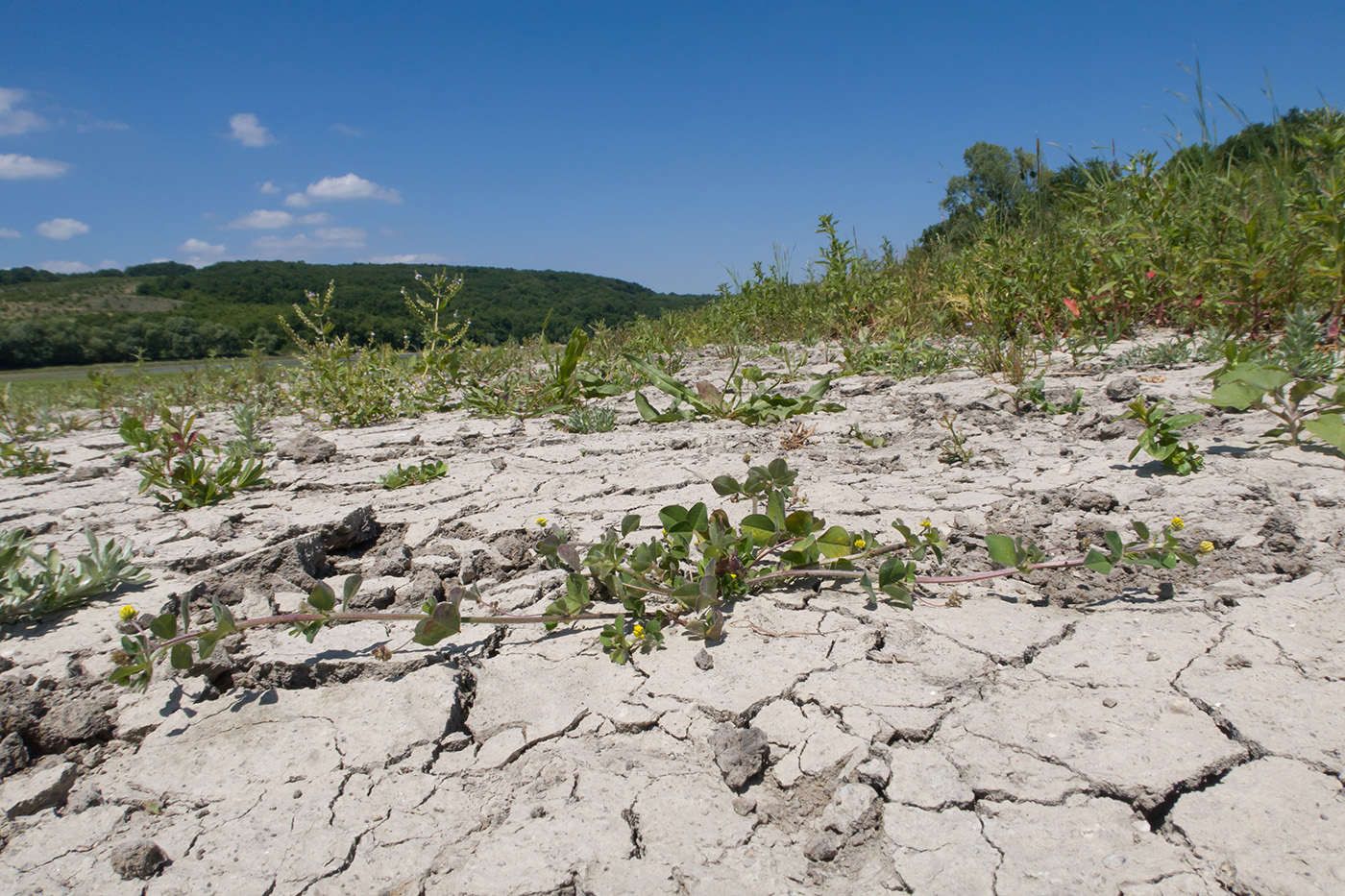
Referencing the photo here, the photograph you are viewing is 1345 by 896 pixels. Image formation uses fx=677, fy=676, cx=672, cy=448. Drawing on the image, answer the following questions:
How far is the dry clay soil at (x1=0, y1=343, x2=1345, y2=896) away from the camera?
0.93 meters

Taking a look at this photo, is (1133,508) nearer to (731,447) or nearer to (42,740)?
(731,447)

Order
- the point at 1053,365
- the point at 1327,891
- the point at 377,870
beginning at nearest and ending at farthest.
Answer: the point at 1327,891, the point at 377,870, the point at 1053,365

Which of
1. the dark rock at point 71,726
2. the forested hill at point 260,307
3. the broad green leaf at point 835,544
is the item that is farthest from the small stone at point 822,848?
the forested hill at point 260,307

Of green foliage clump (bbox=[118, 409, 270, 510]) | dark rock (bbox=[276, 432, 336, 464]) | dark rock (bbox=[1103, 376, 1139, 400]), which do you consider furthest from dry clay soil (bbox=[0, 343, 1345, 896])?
dark rock (bbox=[276, 432, 336, 464])

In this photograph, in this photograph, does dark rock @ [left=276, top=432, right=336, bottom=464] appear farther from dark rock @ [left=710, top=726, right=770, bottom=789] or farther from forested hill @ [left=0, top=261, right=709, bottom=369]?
dark rock @ [left=710, top=726, right=770, bottom=789]

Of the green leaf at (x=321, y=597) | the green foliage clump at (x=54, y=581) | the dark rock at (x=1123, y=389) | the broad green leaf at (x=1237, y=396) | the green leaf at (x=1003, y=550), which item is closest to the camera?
the green leaf at (x=321, y=597)

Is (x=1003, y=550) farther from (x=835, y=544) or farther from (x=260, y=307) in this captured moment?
(x=260, y=307)

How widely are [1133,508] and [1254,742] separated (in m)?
0.94

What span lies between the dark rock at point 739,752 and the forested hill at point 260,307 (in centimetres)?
439

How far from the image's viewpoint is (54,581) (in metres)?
1.68

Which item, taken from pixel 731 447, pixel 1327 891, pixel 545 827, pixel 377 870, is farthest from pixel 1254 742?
pixel 731 447

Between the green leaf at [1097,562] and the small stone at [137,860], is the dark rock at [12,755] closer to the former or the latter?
the small stone at [137,860]

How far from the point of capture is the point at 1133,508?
1.82m

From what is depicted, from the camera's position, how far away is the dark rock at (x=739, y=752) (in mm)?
1083
